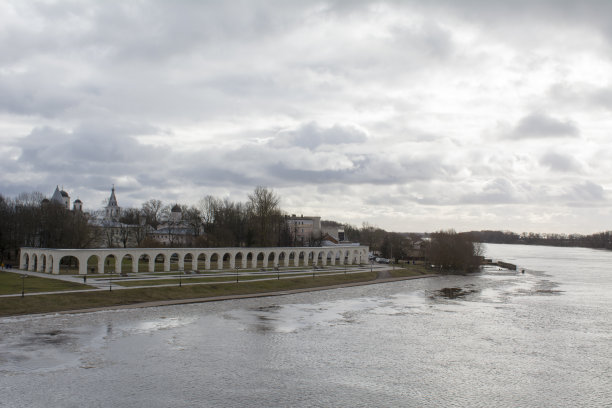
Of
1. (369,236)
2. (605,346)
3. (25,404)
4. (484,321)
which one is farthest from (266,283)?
(369,236)

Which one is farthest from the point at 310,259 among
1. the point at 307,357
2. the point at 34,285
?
the point at 307,357

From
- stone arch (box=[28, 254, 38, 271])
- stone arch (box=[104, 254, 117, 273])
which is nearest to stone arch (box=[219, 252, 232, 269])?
stone arch (box=[104, 254, 117, 273])

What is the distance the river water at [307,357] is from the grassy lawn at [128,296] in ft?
8.04

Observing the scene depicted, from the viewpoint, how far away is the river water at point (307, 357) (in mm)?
21125

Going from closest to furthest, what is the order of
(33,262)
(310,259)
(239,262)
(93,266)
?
(33,262) → (93,266) → (239,262) → (310,259)

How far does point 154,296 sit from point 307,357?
22.1 meters

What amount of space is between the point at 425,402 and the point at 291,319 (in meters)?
19.1

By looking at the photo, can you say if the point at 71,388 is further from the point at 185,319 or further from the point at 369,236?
the point at 369,236

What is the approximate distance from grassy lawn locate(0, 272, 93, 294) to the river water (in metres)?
7.63

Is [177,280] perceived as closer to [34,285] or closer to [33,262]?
[34,285]

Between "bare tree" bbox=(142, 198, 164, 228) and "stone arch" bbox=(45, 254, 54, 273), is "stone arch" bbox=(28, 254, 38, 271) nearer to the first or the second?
"stone arch" bbox=(45, 254, 54, 273)

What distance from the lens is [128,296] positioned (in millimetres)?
43656

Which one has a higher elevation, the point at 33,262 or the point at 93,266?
the point at 33,262

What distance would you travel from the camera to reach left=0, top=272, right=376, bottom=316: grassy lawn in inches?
1470
